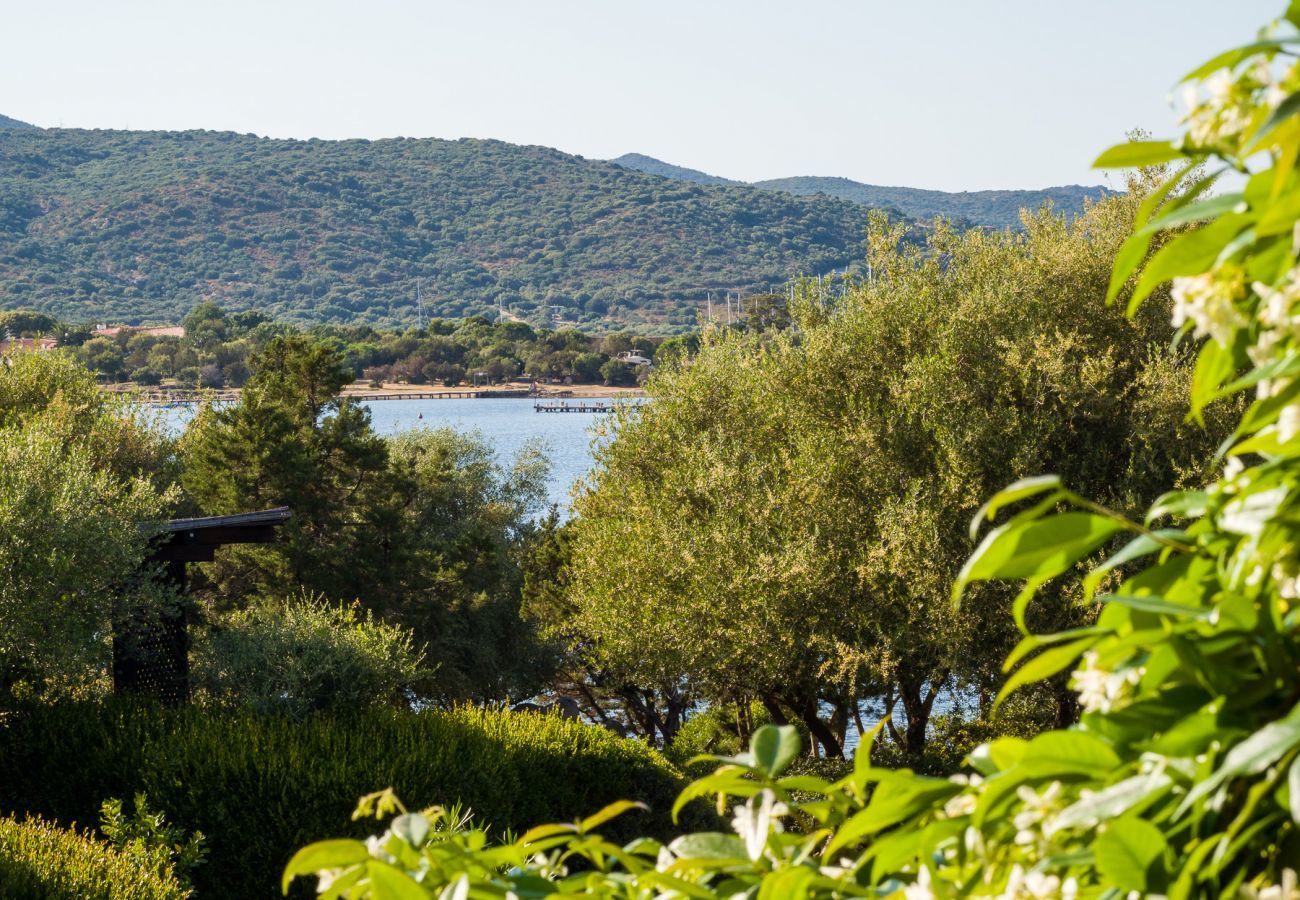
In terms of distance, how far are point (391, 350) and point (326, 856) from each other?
7276 centimetres

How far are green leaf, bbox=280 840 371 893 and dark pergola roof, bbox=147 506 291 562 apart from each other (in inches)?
583

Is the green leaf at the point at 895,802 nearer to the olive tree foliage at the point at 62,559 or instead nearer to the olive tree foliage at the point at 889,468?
the olive tree foliage at the point at 62,559

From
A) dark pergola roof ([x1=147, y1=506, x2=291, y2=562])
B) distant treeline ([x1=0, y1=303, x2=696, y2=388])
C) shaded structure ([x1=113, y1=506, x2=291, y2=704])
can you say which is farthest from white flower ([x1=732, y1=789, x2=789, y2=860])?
distant treeline ([x1=0, y1=303, x2=696, y2=388])

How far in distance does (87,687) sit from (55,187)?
12850 centimetres

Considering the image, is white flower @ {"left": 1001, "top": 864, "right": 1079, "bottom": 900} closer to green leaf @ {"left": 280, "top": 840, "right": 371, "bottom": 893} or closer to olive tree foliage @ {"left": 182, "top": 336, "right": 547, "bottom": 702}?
green leaf @ {"left": 280, "top": 840, "right": 371, "bottom": 893}

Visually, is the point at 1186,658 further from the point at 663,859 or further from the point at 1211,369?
the point at 663,859

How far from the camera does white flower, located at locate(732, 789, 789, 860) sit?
132 cm

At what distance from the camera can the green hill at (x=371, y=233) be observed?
4461 inches

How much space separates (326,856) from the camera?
1.26m

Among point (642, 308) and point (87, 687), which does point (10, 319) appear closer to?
point (642, 308)

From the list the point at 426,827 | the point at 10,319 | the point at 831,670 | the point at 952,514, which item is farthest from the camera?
the point at 10,319

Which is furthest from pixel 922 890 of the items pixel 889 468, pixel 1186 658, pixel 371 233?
pixel 371 233

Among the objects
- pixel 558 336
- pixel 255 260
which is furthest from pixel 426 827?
pixel 255 260

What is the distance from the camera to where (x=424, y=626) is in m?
25.0
